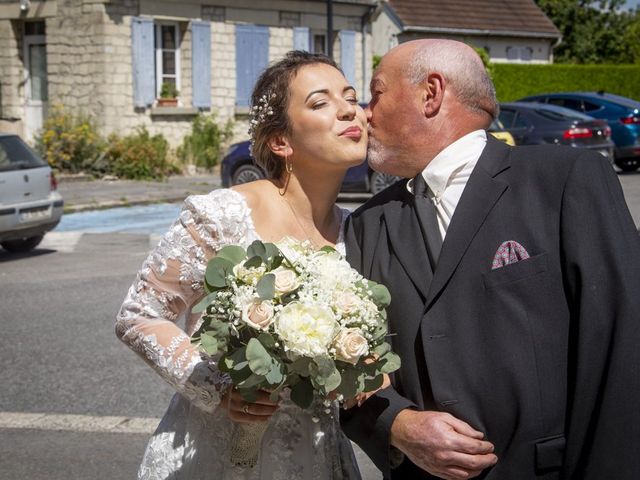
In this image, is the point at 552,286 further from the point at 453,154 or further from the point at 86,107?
the point at 86,107

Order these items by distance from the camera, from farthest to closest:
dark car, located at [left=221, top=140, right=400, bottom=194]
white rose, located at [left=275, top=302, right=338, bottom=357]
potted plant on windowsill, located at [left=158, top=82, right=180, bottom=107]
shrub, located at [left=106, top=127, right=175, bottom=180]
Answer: potted plant on windowsill, located at [left=158, top=82, right=180, bottom=107], shrub, located at [left=106, top=127, right=175, bottom=180], dark car, located at [left=221, top=140, right=400, bottom=194], white rose, located at [left=275, top=302, right=338, bottom=357]

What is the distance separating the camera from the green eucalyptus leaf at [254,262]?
8.82ft

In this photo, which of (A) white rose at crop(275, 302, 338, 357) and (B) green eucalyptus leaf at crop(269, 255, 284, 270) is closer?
(A) white rose at crop(275, 302, 338, 357)

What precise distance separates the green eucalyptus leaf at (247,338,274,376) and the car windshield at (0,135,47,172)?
11.5 metres

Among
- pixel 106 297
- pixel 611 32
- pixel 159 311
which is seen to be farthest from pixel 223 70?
pixel 611 32

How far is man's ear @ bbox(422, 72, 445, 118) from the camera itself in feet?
9.47

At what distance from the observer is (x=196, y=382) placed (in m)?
3.01

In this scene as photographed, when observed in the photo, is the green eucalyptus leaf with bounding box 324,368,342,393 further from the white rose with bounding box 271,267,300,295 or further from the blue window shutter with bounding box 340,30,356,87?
the blue window shutter with bounding box 340,30,356,87

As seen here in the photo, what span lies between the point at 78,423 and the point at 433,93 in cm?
412

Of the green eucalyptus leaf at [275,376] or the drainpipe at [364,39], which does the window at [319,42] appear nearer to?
the drainpipe at [364,39]

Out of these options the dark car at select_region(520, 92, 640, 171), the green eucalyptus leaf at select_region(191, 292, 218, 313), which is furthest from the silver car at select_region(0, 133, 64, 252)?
the dark car at select_region(520, 92, 640, 171)

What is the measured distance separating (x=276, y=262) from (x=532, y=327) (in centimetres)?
66

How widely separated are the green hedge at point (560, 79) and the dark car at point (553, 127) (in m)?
11.2

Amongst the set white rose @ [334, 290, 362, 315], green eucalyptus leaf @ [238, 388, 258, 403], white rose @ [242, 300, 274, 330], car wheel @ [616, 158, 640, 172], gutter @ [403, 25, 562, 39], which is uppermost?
gutter @ [403, 25, 562, 39]
